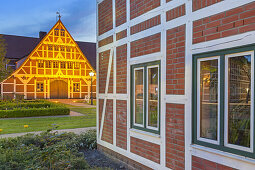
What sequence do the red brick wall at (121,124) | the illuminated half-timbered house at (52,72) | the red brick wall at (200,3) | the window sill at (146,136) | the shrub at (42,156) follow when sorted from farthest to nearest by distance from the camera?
the illuminated half-timbered house at (52,72)
the red brick wall at (121,124)
the shrub at (42,156)
the window sill at (146,136)
the red brick wall at (200,3)

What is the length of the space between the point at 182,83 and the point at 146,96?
113cm

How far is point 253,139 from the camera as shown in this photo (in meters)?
2.73

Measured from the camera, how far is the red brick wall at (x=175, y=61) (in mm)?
3734

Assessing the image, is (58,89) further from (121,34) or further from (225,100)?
(225,100)

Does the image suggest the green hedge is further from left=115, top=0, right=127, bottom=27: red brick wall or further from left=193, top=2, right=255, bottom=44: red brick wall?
left=193, top=2, right=255, bottom=44: red brick wall

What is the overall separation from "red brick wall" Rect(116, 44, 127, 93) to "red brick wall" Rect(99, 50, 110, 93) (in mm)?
661

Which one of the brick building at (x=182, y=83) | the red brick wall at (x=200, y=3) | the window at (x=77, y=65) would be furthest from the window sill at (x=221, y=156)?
the window at (x=77, y=65)

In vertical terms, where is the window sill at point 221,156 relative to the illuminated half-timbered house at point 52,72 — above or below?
below

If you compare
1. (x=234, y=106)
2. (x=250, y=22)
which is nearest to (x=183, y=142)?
(x=234, y=106)

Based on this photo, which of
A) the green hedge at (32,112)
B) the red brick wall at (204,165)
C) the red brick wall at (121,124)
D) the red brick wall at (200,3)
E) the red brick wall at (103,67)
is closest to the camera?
the red brick wall at (204,165)

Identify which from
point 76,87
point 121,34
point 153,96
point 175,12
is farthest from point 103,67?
point 76,87

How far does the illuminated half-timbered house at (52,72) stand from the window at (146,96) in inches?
1058

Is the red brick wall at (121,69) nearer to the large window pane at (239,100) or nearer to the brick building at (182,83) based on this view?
the brick building at (182,83)

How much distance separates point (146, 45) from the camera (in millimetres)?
4629
